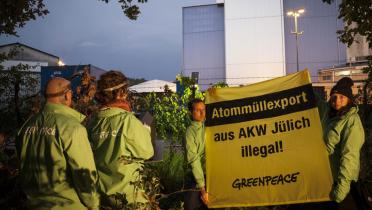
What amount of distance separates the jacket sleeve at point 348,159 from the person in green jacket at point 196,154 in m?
1.33

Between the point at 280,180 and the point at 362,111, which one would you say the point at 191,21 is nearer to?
the point at 362,111

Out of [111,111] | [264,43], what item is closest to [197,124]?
[111,111]

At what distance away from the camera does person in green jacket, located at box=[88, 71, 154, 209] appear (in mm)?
3232

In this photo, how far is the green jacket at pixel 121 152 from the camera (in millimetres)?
3240

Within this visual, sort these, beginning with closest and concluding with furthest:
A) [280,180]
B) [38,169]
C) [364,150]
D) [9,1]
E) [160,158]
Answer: [38,169], [280,180], [364,150], [160,158], [9,1]

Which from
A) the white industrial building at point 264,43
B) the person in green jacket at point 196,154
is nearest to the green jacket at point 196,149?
the person in green jacket at point 196,154

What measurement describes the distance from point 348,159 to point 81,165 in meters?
2.36

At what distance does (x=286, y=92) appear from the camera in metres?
3.93

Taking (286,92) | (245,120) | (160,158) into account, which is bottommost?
(160,158)

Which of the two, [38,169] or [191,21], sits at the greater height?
[191,21]

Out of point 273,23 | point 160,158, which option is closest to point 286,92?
point 160,158

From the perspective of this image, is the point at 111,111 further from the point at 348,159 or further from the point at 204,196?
the point at 348,159

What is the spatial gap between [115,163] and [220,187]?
4.22 ft

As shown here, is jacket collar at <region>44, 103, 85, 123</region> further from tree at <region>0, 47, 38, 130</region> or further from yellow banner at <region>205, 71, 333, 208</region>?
tree at <region>0, 47, 38, 130</region>
